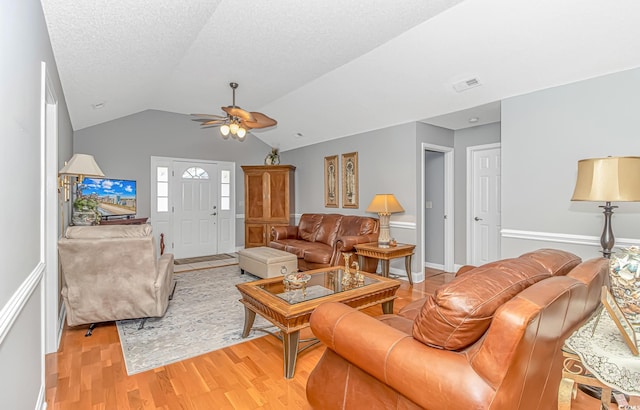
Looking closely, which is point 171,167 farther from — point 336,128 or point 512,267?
point 512,267

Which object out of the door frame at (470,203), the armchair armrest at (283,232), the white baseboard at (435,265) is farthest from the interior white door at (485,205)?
the armchair armrest at (283,232)

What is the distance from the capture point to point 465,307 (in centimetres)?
113

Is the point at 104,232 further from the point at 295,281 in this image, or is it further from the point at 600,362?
the point at 600,362

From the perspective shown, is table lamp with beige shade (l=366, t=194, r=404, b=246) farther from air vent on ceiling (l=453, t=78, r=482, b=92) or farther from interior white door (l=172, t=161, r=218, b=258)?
interior white door (l=172, t=161, r=218, b=258)

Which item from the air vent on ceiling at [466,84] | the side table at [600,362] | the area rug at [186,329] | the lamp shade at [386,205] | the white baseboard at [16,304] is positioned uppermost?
the air vent on ceiling at [466,84]

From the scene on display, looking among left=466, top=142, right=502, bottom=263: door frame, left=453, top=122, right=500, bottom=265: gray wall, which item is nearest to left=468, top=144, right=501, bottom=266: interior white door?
left=466, top=142, right=502, bottom=263: door frame

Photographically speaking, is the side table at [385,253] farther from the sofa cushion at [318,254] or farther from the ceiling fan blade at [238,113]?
the ceiling fan blade at [238,113]

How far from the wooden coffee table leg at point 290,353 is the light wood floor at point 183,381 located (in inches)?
2.1

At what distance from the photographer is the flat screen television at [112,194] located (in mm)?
5145

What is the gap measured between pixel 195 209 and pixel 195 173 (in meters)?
0.75

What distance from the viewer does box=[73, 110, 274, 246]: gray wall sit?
215 inches

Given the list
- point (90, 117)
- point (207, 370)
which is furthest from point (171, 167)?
point (207, 370)

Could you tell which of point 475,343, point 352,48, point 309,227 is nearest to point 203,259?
point 309,227

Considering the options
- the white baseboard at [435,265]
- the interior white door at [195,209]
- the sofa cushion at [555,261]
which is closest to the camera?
the sofa cushion at [555,261]
